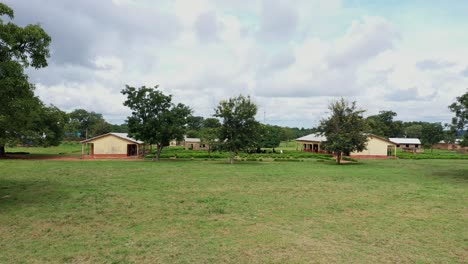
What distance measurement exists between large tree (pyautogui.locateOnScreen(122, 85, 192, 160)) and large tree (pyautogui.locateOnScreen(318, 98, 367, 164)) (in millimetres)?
17061

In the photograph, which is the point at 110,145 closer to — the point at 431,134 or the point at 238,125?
the point at 238,125

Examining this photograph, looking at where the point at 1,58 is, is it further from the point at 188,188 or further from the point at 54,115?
the point at 54,115

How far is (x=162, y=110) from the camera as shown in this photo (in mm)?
38469

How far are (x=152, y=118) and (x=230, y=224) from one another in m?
29.8

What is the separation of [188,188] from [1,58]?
378 inches

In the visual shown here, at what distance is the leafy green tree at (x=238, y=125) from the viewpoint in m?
35.7

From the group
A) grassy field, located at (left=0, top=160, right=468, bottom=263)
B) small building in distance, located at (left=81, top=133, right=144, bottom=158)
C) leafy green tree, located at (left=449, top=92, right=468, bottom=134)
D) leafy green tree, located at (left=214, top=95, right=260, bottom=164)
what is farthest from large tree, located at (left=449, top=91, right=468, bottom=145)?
small building in distance, located at (left=81, top=133, right=144, bottom=158)

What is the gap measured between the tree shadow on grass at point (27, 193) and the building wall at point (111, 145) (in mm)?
27691

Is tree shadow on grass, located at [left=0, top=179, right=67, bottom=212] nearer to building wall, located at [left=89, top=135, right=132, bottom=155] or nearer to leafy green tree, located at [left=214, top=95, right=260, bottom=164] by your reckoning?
leafy green tree, located at [left=214, top=95, right=260, bottom=164]

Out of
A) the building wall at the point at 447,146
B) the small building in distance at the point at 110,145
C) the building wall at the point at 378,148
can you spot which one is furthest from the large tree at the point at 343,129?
the building wall at the point at 447,146

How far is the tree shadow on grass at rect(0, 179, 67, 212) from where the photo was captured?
1244 centimetres

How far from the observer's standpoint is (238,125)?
36.6 metres

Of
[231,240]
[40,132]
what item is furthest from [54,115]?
[231,240]

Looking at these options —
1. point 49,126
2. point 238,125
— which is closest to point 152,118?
point 238,125
